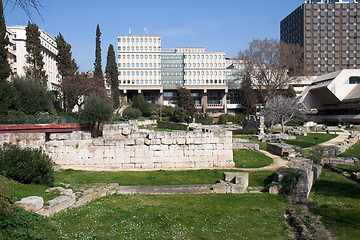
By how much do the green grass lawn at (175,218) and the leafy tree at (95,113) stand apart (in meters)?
16.9

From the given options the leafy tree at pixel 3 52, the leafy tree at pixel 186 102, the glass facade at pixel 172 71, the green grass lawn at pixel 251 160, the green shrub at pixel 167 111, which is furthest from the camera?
the glass facade at pixel 172 71

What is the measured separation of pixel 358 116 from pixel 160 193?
66.4 metres

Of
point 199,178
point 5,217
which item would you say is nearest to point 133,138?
point 199,178

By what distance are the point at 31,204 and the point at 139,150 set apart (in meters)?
10.1

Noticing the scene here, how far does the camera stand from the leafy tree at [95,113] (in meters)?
27.0

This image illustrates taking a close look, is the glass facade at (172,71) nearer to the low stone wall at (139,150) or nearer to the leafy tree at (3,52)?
the leafy tree at (3,52)

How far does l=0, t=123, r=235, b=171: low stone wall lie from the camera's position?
17.5 m

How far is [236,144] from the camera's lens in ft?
85.4

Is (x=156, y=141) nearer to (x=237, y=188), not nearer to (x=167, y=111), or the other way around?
(x=237, y=188)

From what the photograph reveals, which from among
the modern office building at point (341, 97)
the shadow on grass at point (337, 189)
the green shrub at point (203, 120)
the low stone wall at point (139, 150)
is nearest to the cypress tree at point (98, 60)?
the green shrub at point (203, 120)

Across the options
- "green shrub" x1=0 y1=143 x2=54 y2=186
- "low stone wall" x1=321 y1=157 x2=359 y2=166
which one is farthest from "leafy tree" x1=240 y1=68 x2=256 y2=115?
"green shrub" x1=0 y1=143 x2=54 y2=186

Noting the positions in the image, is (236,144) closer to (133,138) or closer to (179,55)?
(133,138)

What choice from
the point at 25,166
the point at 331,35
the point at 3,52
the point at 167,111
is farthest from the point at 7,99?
the point at 331,35

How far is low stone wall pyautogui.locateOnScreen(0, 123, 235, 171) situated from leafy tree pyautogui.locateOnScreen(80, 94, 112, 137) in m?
9.31
